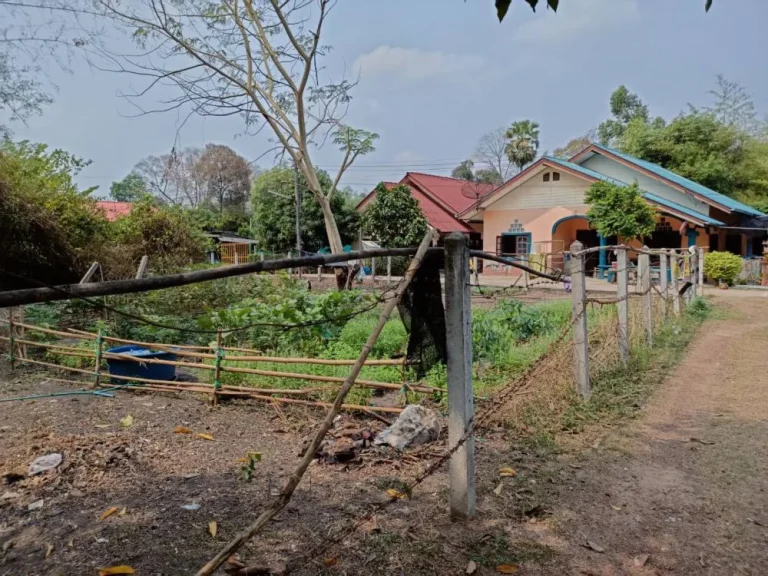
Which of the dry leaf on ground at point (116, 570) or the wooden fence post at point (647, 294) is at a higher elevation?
the wooden fence post at point (647, 294)

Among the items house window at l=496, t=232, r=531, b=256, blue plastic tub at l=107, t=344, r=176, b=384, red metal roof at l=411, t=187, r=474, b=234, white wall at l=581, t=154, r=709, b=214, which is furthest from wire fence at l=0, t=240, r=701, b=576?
red metal roof at l=411, t=187, r=474, b=234

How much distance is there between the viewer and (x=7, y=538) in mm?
2885

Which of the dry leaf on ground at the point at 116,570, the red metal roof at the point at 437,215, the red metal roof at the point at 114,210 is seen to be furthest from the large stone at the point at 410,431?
the red metal roof at the point at 437,215

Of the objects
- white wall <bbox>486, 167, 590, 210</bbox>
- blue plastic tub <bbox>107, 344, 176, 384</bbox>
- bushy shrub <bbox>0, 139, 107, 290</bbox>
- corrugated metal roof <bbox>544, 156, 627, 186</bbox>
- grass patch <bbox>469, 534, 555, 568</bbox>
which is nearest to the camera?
grass patch <bbox>469, 534, 555, 568</bbox>

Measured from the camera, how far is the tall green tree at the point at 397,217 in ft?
79.5

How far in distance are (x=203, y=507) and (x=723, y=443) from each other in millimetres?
3842

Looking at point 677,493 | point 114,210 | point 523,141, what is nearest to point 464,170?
point 523,141

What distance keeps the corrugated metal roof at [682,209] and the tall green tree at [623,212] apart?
84 cm

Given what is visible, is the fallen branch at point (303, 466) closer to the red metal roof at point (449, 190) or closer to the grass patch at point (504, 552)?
the grass patch at point (504, 552)

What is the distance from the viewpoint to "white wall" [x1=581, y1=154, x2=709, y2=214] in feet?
71.2

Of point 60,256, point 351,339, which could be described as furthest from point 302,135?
point 351,339

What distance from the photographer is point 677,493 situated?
332cm

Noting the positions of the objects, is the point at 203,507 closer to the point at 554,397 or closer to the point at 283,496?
the point at 283,496

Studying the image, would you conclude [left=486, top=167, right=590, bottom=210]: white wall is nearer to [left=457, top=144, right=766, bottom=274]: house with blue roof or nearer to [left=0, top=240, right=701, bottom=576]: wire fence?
[left=457, top=144, right=766, bottom=274]: house with blue roof
